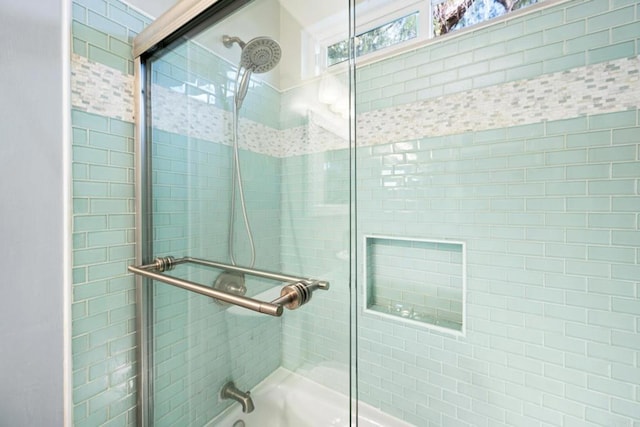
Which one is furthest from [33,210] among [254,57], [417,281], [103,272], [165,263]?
[417,281]

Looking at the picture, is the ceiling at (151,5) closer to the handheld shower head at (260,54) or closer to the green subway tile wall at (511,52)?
the handheld shower head at (260,54)

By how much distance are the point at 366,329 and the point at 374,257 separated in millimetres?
415

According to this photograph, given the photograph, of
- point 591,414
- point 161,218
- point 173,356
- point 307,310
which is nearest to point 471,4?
point 307,310

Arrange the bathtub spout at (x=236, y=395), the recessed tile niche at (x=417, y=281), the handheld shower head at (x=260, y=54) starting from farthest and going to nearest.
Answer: the recessed tile niche at (x=417, y=281) → the bathtub spout at (x=236, y=395) → the handheld shower head at (x=260, y=54)

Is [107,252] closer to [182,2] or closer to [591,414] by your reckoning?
[182,2]

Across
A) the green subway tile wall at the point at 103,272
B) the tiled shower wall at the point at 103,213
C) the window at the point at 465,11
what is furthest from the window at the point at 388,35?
the green subway tile wall at the point at 103,272

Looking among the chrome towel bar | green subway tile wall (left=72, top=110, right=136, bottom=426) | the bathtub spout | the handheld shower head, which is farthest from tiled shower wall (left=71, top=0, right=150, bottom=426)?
the handheld shower head

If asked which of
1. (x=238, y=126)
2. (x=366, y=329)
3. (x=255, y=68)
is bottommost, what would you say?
(x=366, y=329)

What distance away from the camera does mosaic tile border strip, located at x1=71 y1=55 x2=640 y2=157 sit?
0.76 m

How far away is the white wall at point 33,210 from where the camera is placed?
0.65 m

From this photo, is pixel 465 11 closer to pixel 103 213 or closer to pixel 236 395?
pixel 103 213

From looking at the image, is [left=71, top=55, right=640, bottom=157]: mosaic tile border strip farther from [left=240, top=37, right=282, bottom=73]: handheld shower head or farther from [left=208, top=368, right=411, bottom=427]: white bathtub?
[left=208, top=368, right=411, bottom=427]: white bathtub

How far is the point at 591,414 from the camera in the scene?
0.98 m

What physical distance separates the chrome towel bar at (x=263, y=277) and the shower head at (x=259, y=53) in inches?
24.2
